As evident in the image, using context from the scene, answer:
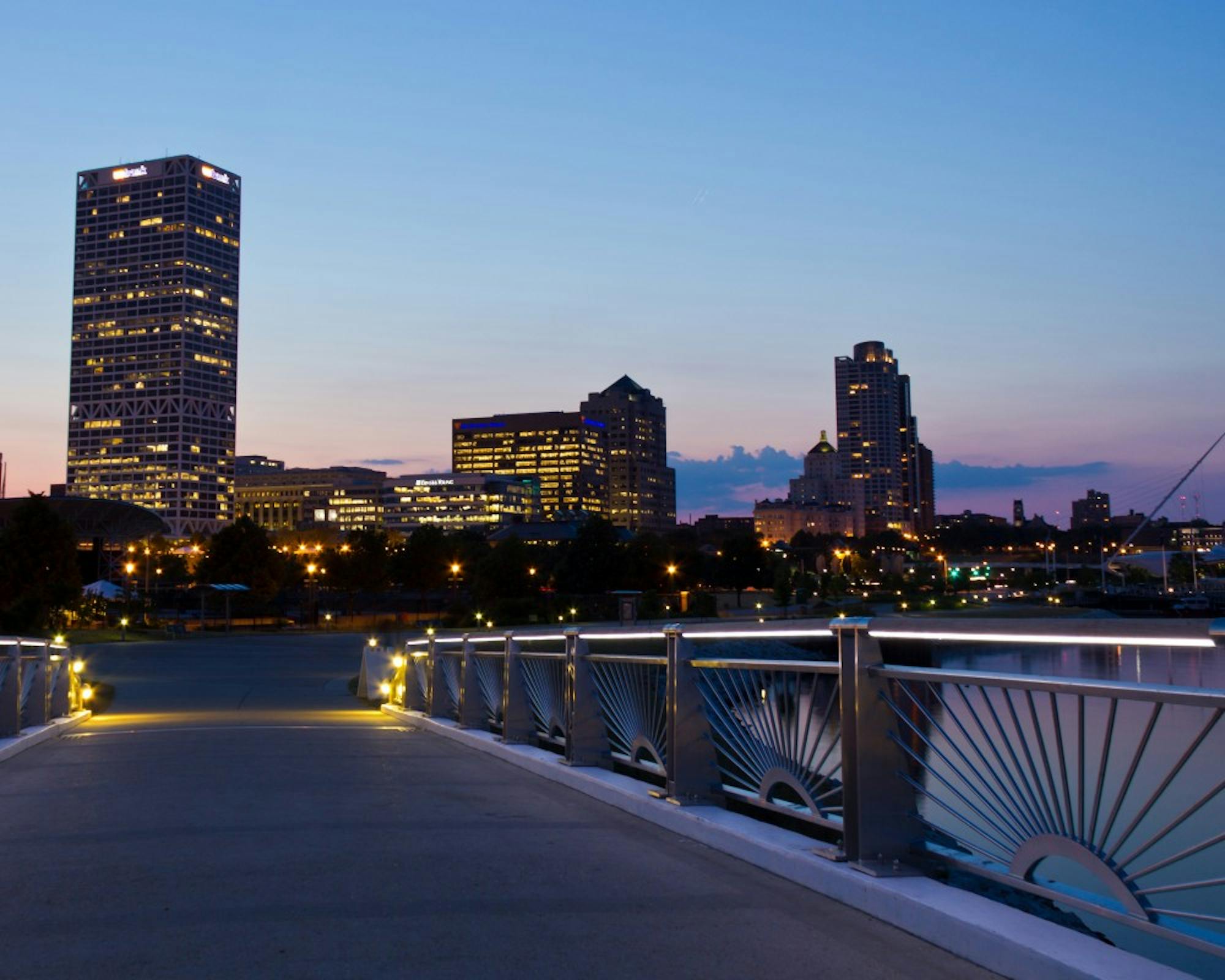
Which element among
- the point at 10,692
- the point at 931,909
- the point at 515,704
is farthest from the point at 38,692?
the point at 931,909

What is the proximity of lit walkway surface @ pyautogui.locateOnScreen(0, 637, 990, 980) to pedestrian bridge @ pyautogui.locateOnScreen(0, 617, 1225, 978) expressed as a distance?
0.02m

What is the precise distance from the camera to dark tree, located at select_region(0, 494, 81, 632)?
47812 millimetres

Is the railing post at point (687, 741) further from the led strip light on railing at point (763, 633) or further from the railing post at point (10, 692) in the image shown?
the railing post at point (10, 692)

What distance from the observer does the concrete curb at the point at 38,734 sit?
33.0 ft

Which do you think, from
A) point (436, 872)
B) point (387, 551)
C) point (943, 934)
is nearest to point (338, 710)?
point (436, 872)

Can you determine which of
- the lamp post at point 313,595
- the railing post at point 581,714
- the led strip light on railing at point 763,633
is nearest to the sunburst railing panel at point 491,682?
the railing post at point 581,714

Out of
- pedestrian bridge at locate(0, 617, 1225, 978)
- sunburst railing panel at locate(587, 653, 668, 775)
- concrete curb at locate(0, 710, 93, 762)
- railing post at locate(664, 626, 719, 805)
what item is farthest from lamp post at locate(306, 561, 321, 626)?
railing post at locate(664, 626, 719, 805)

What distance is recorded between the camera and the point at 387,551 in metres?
78.4

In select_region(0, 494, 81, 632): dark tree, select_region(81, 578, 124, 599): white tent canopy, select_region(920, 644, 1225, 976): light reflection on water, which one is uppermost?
select_region(0, 494, 81, 632): dark tree

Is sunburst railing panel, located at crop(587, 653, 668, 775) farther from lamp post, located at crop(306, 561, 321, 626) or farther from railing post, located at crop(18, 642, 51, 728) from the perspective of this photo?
lamp post, located at crop(306, 561, 321, 626)

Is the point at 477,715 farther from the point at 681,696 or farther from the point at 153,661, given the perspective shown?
the point at 153,661

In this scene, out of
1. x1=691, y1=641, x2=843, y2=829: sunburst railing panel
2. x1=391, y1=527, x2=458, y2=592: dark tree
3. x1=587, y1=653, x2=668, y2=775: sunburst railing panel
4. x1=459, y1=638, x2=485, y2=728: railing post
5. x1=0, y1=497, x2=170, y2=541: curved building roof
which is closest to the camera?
x1=691, y1=641, x2=843, y2=829: sunburst railing panel

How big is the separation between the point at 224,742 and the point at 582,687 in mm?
4407

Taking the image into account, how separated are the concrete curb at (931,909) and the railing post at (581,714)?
1.49 meters
